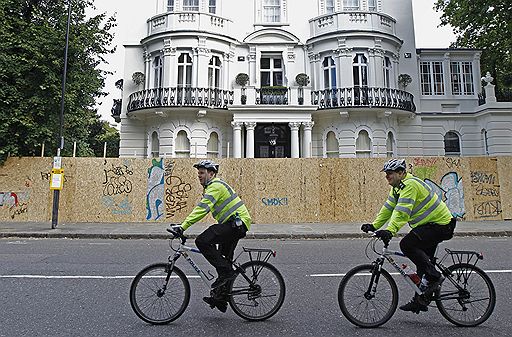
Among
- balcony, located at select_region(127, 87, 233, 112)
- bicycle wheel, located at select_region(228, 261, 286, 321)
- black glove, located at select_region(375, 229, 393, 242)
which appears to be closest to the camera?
black glove, located at select_region(375, 229, 393, 242)

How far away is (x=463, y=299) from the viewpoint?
13.9 feet

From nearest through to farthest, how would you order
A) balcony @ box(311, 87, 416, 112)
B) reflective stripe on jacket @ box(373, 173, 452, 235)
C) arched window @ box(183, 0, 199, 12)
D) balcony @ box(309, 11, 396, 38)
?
reflective stripe on jacket @ box(373, 173, 452, 235)
balcony @ box(311, 87, 416, 112)
balcony @ box(309, 11, 396, 38)
arched window @ box(183, 0, 199, 12)

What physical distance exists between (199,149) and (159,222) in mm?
6999

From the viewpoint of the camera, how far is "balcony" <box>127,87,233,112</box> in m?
20.7

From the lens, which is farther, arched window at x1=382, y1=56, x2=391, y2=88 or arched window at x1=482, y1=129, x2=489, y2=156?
arched window at x1=382, y1=56, x2=391, y2=88

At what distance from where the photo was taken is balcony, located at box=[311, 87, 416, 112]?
20844 mm

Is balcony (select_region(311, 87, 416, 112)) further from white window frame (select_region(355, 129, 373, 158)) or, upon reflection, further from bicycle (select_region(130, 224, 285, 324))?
bicycle (select_region(130, 224, 285, 324))

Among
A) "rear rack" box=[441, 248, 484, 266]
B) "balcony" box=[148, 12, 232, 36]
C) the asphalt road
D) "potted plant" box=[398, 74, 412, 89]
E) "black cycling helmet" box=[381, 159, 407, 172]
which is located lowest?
the asphalt road

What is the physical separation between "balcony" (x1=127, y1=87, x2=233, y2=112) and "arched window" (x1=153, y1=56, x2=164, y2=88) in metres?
0.99

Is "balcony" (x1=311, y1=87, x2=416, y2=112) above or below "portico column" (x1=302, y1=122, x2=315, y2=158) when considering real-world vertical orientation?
above

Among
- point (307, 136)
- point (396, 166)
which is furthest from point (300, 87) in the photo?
point (396, 166)

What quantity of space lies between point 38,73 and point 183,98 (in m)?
7.25

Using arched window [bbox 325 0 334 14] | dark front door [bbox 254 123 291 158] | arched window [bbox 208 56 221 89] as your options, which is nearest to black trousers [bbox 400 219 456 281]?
dark front door [bbox 254 123 291 158]

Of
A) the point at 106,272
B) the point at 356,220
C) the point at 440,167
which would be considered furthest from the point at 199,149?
the point at 106,272
